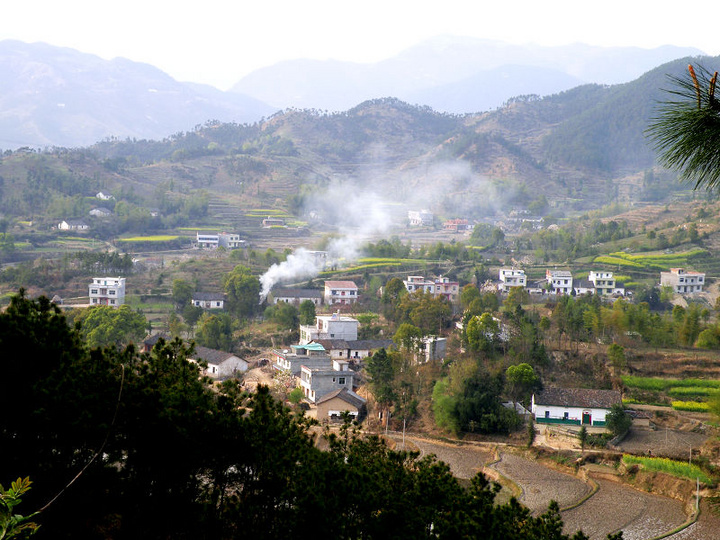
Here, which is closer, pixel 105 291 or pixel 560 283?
pixel 105 291

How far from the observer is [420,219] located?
58.5 m

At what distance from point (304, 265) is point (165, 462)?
93.0ft

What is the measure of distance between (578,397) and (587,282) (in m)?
14.3

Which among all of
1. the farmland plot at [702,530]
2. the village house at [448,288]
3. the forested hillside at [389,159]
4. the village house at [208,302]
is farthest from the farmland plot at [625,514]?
the forested hillside at [389,159]

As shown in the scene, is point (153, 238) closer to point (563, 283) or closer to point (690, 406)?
point (563, 283)

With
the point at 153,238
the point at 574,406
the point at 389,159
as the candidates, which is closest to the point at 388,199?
the point at 389,159

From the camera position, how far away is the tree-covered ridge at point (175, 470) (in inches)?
241

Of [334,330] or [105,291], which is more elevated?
[105,291]

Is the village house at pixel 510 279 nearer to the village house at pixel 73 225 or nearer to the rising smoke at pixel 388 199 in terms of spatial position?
the rising smoke at pixel 388 199

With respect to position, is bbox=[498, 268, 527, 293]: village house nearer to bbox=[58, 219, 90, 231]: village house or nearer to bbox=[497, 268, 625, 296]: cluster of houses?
bbox=[497, 268, 625, 296]: cluster of houses

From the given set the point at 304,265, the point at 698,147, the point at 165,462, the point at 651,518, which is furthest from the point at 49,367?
the point at 304,265

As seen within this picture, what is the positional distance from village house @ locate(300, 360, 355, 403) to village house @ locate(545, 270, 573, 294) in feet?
44.6

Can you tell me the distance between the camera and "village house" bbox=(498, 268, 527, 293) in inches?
1257

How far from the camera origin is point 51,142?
126438 millimetres
